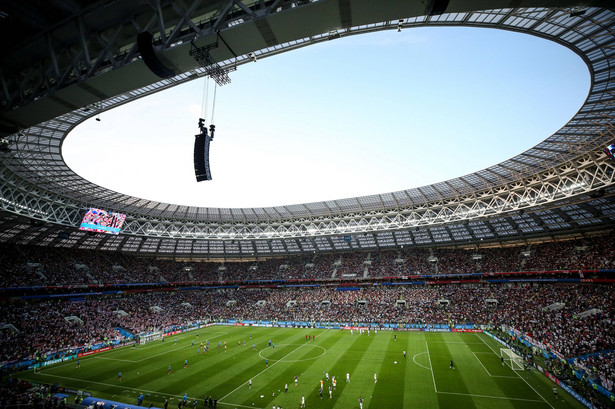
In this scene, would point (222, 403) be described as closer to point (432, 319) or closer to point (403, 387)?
point (403, 387)

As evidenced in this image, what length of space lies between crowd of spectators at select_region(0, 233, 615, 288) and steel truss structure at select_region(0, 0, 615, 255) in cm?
270

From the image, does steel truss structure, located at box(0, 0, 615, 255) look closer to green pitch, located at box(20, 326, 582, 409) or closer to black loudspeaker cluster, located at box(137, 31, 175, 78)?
black loudspeaker cluster, located at box(137, 31, 175, 78)

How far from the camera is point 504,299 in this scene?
1871 inches

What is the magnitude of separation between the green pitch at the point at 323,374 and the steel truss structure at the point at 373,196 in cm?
1853

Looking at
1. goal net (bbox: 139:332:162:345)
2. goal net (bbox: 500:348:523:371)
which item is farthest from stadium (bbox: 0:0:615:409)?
goal net (bbox: 139:332:162:345)

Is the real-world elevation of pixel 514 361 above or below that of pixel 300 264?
below

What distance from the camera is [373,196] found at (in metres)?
49.7

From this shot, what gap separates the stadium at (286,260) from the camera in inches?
396

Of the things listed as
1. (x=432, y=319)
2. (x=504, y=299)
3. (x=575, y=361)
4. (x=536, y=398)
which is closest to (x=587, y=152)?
(x=575, y=361)

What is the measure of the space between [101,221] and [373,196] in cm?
4043

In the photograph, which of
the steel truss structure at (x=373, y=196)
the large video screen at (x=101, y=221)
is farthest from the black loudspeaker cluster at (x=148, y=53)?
the large video screen at (x=101, y=221)

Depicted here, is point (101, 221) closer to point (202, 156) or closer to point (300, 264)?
point (202, 156)

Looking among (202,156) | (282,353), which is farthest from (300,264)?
(202,156)

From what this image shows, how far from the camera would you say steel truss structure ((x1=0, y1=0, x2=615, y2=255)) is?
13000 millimetres
